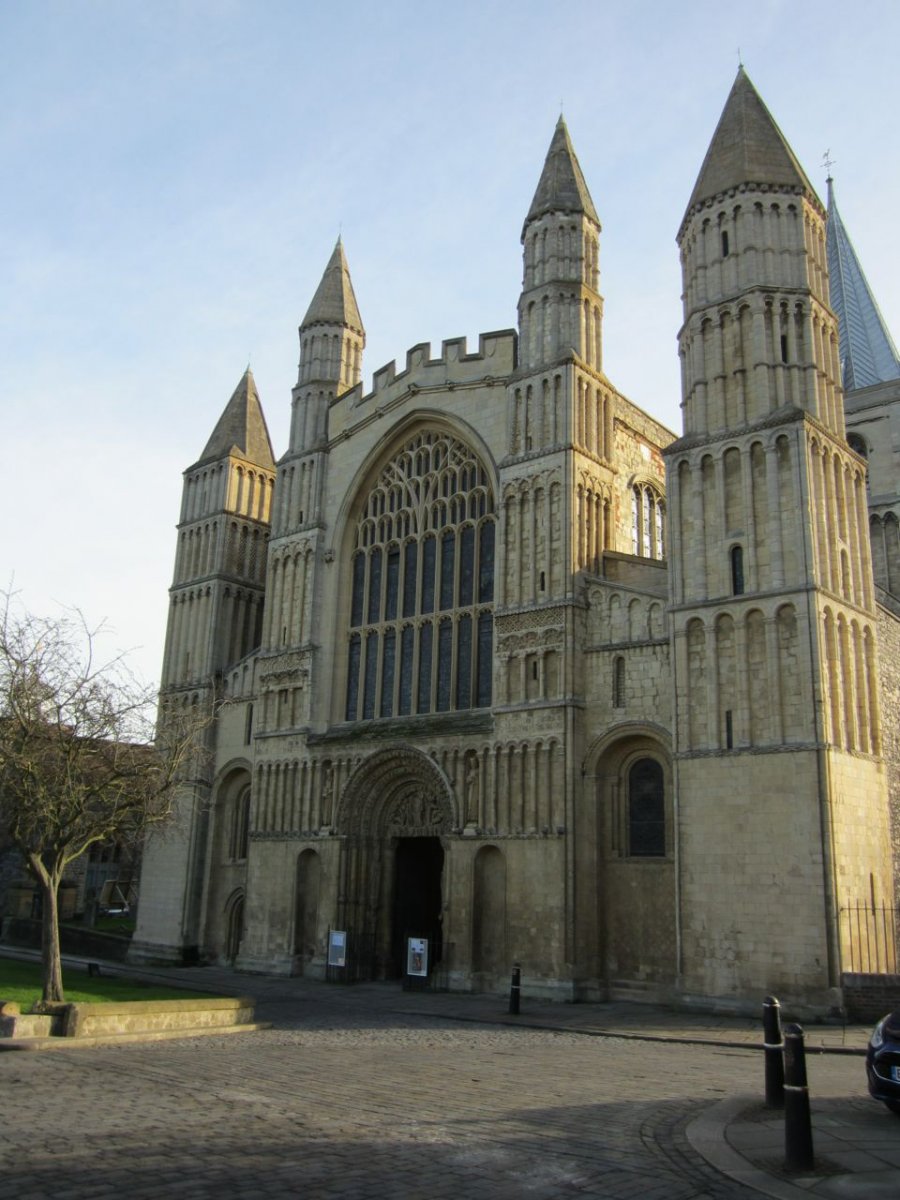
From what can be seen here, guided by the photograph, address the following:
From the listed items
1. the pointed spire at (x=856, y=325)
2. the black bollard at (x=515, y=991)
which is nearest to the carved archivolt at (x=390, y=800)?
the black bollard at (x=515, y=991)

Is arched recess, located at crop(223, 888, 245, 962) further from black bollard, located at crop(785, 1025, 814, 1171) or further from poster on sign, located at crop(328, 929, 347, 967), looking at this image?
Result: black bollard, located at crop(785, 1025, 814, 1171)

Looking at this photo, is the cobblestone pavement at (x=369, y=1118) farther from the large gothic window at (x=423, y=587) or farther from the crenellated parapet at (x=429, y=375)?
the crenellated parapet at (x=429, y=375)

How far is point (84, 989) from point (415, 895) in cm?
1169

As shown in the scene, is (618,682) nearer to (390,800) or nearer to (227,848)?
(390,800)

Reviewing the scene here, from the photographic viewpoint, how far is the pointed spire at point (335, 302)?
117ft

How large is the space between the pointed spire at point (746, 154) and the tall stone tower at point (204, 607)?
18.7 metres

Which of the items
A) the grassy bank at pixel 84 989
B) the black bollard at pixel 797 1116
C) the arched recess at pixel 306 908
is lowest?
the grassy bank at pixel 84 989

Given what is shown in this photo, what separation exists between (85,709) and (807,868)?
45.3 feet

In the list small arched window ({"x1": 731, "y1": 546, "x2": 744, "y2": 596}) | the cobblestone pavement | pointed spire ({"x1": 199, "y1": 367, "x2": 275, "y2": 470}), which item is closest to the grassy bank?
the cobblestone pavement

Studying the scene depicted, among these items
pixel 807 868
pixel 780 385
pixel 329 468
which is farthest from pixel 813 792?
pixel 329 468

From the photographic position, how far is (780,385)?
75.9 feet

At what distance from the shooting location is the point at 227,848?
33281 mm

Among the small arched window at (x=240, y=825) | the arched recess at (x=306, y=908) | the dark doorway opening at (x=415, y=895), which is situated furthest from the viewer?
the small arched window at (x=240, y=825)

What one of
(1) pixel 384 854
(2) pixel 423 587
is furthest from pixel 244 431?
(1) pixel 384 854
